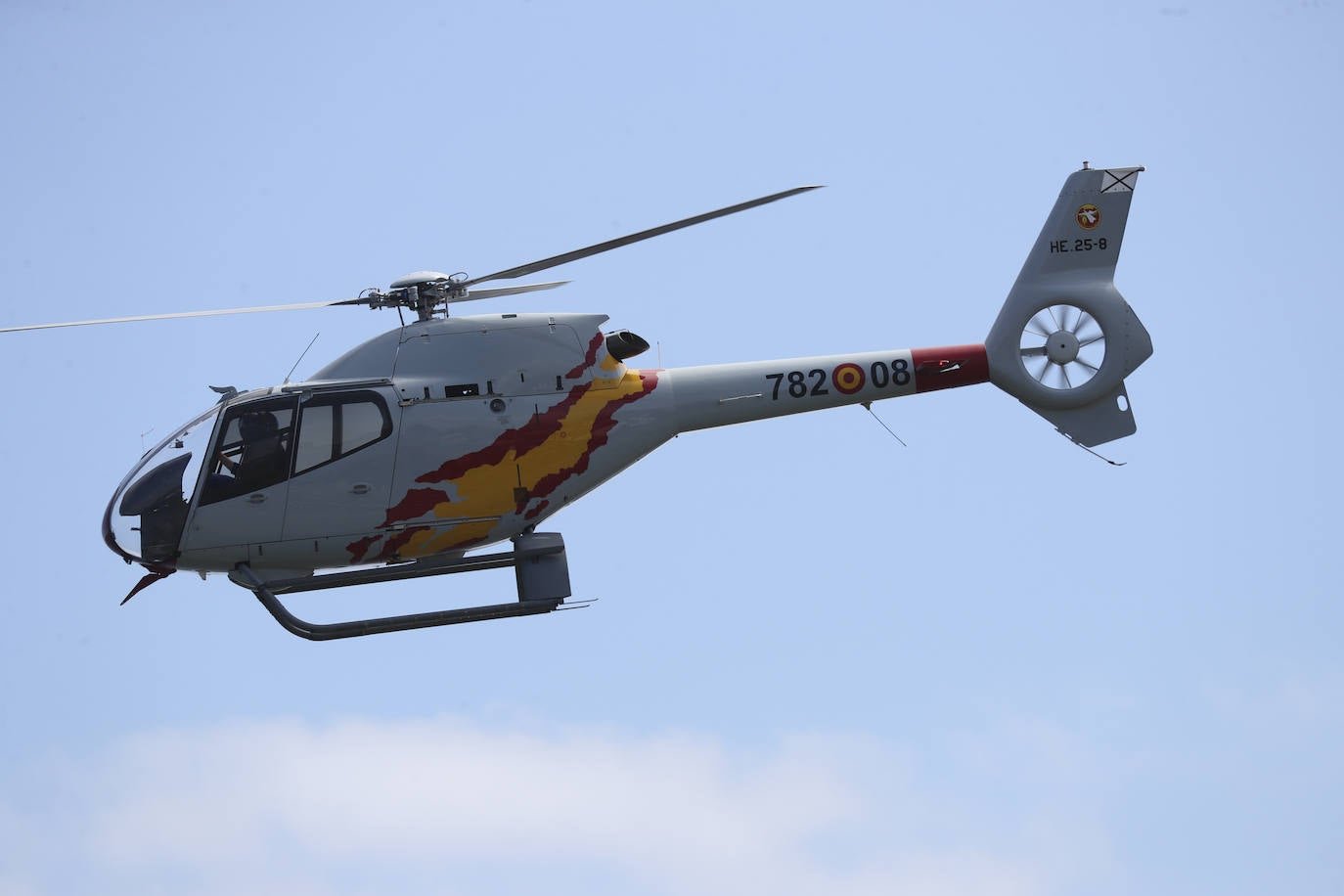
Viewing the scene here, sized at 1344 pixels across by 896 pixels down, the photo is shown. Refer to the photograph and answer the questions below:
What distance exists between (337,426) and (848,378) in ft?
19.3

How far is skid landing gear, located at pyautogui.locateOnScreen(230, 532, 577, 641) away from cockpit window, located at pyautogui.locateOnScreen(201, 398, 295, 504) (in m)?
0.90

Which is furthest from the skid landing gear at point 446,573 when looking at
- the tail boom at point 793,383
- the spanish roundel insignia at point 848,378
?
the spanish roundel insignia at point 848,378

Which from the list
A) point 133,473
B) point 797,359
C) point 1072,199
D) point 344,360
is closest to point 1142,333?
point 1072,199

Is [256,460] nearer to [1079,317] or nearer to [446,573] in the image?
[446,573]

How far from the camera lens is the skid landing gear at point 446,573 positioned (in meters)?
18.5

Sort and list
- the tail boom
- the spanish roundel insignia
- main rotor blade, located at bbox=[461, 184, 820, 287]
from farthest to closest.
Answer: the spanish roundel insignia, the tail boom, main rotor blade, located at bbox=[461, 184, 820, 287]

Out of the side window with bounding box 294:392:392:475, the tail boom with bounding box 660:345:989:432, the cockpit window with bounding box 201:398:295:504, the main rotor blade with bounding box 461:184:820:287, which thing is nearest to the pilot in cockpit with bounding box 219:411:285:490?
the cockpit window with bounding box 201:398:295:504

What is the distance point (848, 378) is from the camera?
20297mm

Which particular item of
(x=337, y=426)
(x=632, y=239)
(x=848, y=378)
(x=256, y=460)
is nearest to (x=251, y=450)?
(x=256, y=460)

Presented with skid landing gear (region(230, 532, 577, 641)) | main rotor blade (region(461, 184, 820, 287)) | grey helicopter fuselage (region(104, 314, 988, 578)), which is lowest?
skid landing gear (region(230, 532, 577, 641))

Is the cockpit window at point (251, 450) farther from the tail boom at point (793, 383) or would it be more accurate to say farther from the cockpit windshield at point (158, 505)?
the tail boom at point (793, 383)

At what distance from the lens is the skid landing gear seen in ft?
60.6

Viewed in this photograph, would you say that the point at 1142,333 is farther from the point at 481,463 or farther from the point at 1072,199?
the point at 481,463

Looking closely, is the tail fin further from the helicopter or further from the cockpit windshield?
the cockpit windshield
